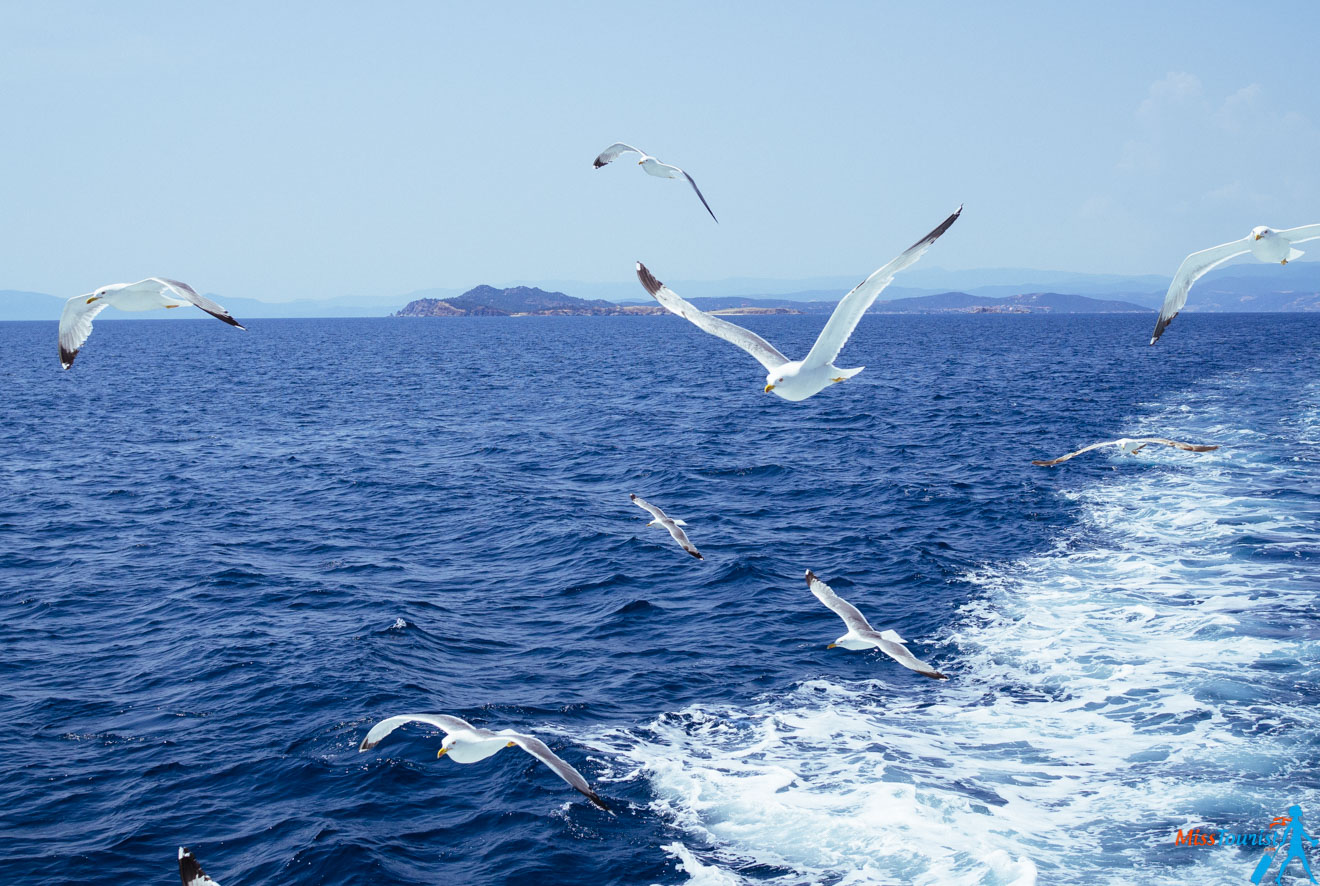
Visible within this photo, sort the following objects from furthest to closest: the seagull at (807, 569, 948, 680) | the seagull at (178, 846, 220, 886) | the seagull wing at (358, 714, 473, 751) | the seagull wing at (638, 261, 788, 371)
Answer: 1. the seagull at (807, 569, 948, 680)
2. the seagull wing at (638, 261, 788, 371)
3. the seagull wing at (358, 714, 473, 751)
4. the seagull at (178, 846, 220, 886)

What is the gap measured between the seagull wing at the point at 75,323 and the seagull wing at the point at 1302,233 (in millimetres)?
16213

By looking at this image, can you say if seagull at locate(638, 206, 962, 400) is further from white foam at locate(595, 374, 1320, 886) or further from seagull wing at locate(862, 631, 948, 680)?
white foam at locate(595, 374, 1320, 886)

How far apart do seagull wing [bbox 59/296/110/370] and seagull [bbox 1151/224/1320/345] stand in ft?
47.7

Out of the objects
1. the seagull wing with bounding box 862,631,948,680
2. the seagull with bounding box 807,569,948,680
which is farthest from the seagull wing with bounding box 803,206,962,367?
the seagull wing with bounding box 862,631,948,680

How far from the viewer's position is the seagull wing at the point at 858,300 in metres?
8.77

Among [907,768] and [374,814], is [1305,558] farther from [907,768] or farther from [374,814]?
[374,814]

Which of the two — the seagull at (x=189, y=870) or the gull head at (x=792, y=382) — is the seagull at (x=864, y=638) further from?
the seagull at (x=189, y=870)

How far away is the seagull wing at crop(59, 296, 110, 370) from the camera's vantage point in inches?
495

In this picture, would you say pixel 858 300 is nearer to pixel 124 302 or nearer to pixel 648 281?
pixel 648 281

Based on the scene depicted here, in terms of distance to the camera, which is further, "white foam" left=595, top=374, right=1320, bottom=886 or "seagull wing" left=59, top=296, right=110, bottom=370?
"seagull wing" left=59, top=296, right=110, bottom=370

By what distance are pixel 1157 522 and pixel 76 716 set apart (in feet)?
87.5

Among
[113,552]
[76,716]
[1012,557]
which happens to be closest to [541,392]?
[113,552]

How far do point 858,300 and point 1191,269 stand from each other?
714cm

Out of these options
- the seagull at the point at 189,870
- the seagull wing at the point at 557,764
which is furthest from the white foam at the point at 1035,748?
the seagull at the point at 189,870
